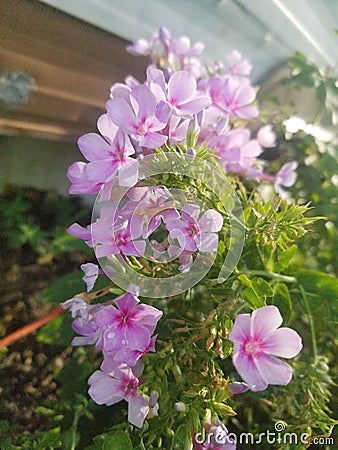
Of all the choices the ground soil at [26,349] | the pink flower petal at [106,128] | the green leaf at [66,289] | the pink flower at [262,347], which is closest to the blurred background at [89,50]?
the ground soil at [26,349]

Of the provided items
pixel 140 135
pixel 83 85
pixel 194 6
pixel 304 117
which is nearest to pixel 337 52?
pixel 304 117

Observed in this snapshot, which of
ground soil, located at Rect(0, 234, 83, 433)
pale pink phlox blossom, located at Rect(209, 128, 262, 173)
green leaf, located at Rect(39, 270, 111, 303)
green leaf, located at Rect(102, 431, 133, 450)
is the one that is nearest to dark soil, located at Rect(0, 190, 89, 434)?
ground soil, located at Rect(0, 234, 83, 433)

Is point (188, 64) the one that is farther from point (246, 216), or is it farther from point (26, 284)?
point (26, 284)

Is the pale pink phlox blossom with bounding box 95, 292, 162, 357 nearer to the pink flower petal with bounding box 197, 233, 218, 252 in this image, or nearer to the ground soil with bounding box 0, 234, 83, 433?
the pink flower petal with bounding box 197, 233, 218, 252

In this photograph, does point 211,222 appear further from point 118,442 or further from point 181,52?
point 181,52

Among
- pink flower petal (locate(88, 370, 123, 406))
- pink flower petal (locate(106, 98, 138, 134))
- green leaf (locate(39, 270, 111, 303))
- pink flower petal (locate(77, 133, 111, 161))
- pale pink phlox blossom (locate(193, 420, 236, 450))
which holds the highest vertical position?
pink flower petal (locate(106, 98, 138, 134))

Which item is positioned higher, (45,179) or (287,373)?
(287,373)
